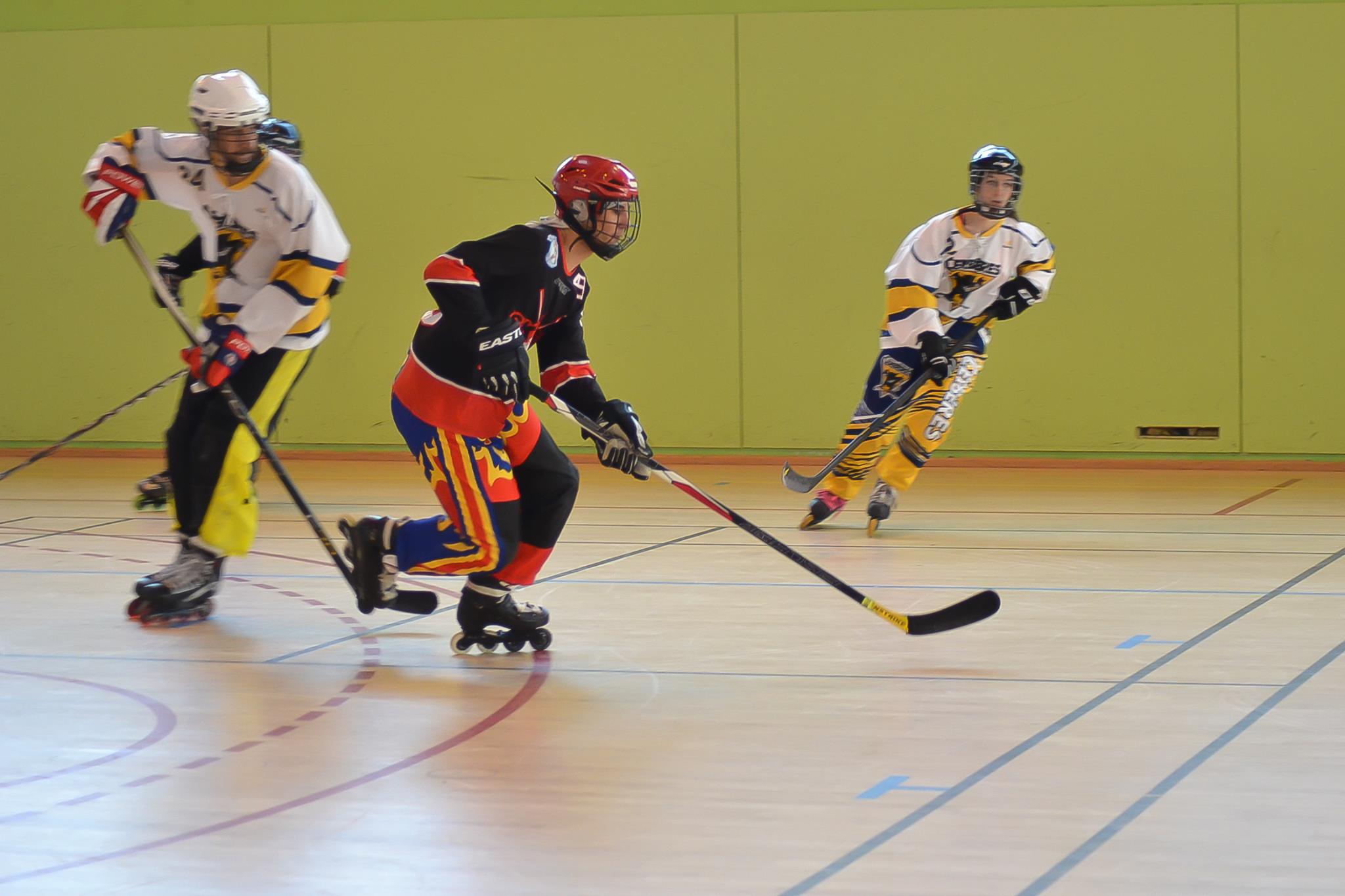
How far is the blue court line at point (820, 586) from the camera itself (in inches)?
174

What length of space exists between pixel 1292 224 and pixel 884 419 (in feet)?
10.1

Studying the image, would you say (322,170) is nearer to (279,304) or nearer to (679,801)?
(279,304)

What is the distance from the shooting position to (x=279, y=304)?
4117mm

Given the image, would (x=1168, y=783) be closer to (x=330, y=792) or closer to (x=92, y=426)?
(x=330, y=792)

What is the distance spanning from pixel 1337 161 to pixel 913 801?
242 inches

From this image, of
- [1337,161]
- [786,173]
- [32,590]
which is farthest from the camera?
[786,173]

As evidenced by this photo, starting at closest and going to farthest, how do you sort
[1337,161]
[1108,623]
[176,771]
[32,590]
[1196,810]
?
1. [1196,810]
2. [176,771]
3. [1108,623]
4. [32,590]
5. [1337,161]

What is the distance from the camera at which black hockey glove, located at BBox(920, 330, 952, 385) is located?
18.6ft

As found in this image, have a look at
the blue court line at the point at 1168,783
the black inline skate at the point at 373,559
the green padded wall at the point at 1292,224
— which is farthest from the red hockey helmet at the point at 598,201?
the green padded wall at the point at 1292,224

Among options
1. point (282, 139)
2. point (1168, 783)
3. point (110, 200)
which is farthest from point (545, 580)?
point (1168, 783)

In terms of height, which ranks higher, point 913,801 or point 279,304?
point 279,304

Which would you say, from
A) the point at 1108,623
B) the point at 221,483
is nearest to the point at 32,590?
the point at 221,483

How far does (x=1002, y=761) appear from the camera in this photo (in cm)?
274

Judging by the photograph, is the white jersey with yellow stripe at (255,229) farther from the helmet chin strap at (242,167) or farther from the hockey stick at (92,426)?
the hockey stick at (92,426)
